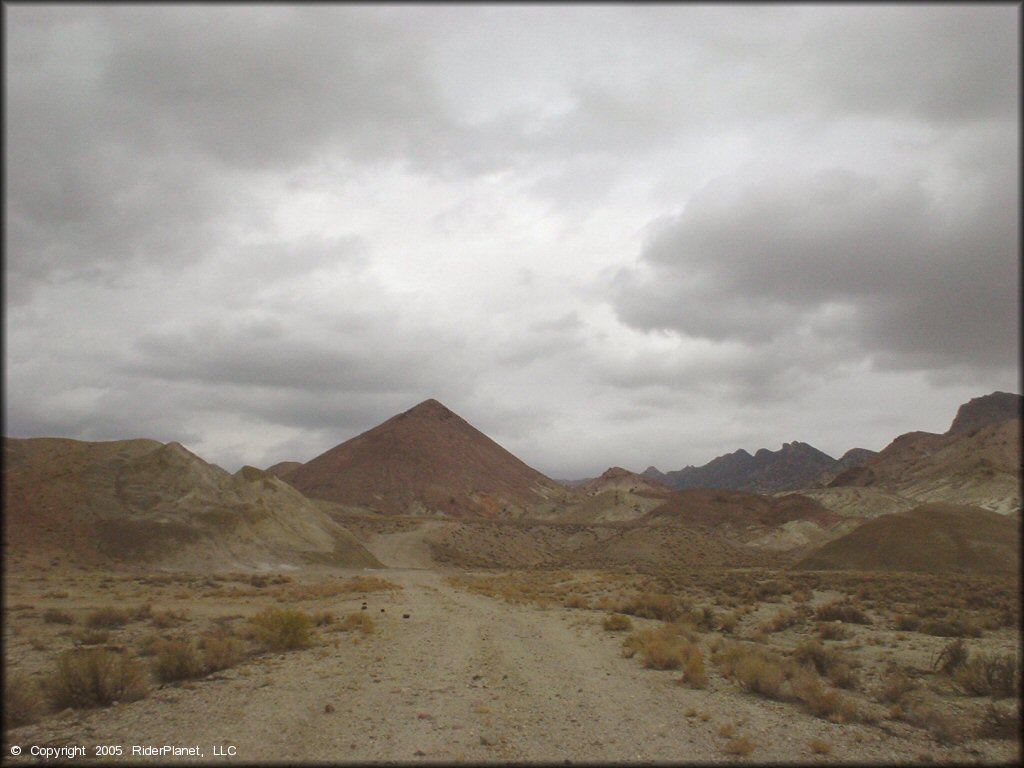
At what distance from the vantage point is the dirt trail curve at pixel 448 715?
866 cm

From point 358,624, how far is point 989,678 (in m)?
16.4

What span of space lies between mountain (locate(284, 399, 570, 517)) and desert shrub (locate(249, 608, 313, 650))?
140 meters

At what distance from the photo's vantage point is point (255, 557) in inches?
2213

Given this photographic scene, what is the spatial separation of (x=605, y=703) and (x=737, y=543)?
93.6 meters

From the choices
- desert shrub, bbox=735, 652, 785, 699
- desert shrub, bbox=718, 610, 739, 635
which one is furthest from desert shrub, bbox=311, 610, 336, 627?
desert shrub, bbox=718, 610, 739, 635

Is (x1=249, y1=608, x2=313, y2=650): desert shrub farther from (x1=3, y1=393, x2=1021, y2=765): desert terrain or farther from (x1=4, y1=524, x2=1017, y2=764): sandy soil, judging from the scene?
(x1=4, y1=524, x2=1017, y2=764): sandy soil

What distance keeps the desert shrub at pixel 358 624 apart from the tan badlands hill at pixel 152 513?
35.5 metres

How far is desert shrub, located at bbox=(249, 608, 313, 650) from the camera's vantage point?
52.3 ft

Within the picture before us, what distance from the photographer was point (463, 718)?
1007 centimetres

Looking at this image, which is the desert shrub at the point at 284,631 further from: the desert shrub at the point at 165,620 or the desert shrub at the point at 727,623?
the desert shrub at the point at 727,623

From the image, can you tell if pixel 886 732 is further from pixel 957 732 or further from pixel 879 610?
pixel 879 610

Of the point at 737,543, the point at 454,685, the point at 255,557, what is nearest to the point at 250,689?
the point at 454,685

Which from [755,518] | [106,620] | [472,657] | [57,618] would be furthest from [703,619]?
[755,518]

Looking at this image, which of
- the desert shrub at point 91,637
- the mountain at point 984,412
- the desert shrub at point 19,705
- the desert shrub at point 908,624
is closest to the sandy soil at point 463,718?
the desert shrub at point 19,705
